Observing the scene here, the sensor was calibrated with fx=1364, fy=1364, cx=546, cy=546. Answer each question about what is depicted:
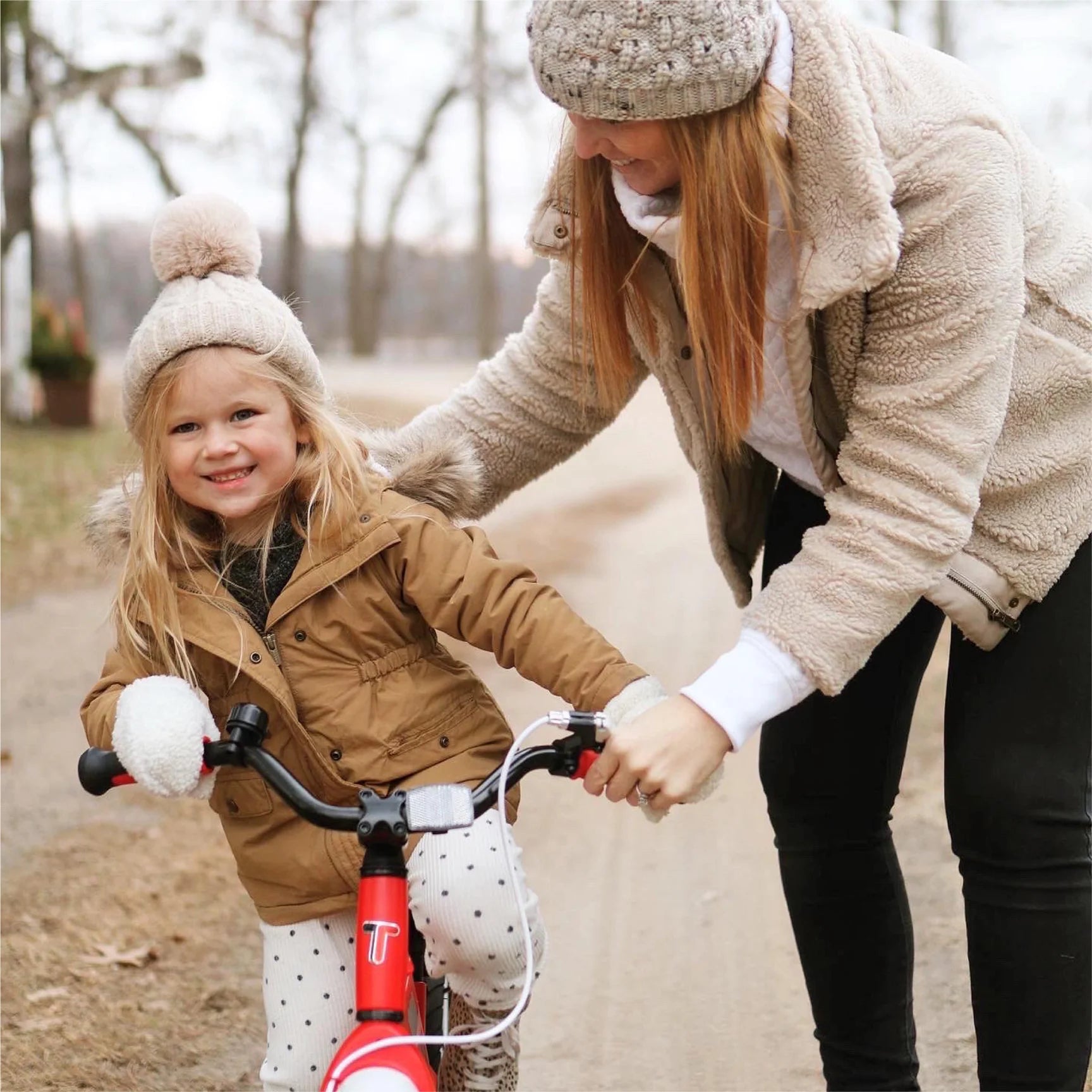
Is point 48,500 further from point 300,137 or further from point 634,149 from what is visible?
point 300,137

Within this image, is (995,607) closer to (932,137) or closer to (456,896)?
(932,137)

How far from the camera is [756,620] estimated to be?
1.90 m

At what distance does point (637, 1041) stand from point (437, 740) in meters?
1.30

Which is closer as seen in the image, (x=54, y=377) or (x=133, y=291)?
(x=54, y=377)

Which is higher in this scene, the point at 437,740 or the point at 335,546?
the point at 335,546

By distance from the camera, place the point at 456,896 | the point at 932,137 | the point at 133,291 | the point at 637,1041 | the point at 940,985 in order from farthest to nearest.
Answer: the point at 133,291 → the point at 940,985 → the point at 637,1041 → the point at 456,896 → the point at 932,137

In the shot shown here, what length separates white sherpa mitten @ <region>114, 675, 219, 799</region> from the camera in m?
1.89

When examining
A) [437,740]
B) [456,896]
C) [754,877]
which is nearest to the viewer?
Result: [456,896]

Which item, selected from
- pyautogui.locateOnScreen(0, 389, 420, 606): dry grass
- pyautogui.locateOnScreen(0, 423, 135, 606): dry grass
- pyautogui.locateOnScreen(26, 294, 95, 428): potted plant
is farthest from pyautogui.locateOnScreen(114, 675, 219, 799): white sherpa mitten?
pyautogui.locateOnScreen(26, 294, 95, 428): potted plant

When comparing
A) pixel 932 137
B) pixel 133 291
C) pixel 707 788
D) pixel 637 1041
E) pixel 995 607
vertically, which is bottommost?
pixel 637 1041

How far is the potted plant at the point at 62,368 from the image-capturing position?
12.4 m

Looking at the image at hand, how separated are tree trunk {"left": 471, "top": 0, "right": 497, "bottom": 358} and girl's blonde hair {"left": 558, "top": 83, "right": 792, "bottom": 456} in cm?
1961

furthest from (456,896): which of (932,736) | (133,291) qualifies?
(133,291)

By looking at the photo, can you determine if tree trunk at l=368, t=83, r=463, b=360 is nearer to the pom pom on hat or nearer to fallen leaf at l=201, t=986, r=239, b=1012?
fallen leaf at l=201, t=986, r=239, b=1012
